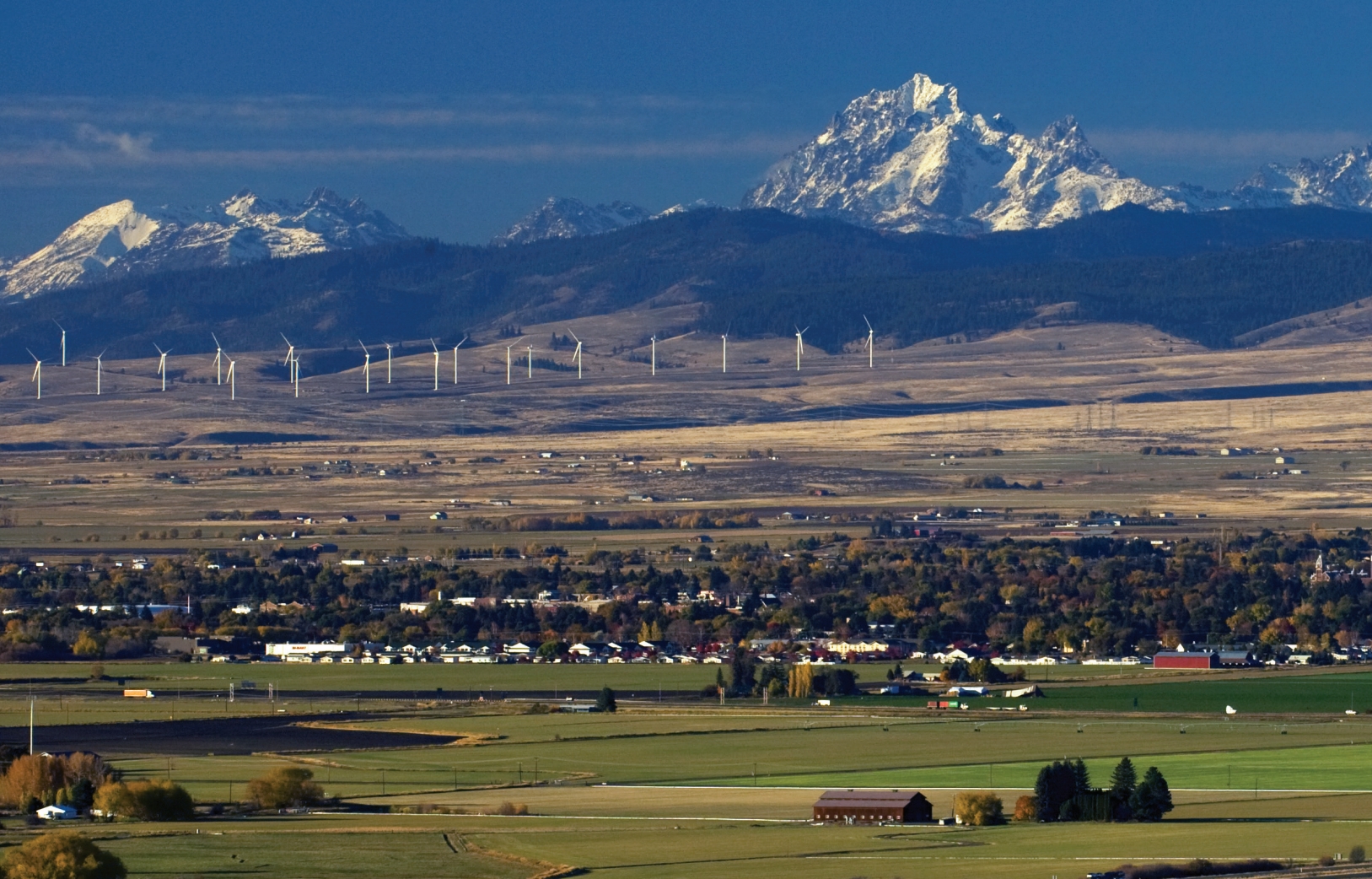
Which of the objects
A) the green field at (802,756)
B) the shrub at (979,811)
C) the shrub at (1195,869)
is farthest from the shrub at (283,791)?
the shrub at (1195,869)

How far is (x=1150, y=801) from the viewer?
54.9 m

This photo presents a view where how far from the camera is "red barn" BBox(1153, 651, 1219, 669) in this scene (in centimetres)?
9725

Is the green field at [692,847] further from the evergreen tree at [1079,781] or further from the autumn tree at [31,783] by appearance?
the autumn tree at [31,783]

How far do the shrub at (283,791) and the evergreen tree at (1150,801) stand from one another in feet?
55.5

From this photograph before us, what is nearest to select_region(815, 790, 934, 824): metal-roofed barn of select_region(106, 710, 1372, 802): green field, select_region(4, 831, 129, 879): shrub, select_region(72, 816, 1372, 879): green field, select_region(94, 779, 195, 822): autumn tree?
select_region(72, 816, 1372, 879): green field

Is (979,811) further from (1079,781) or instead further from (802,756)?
(802,756)

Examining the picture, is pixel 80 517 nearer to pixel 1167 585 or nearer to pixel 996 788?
pixel 1167 585

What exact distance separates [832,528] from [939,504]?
22.0 m

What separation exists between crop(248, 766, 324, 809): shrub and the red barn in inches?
1723

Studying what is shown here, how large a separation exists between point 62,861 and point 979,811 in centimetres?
1807

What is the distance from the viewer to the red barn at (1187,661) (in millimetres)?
97250

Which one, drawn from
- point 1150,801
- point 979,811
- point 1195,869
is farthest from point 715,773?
point 1195,869

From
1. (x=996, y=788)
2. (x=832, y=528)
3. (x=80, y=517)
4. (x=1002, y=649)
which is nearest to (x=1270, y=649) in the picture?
(x=1002, y=649)

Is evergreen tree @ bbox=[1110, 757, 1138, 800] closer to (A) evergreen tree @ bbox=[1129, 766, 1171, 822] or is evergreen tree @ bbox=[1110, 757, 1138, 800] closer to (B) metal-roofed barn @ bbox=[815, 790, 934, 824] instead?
(A) evergreen tree @ bbox=[1129, 766, 1171, 822]
